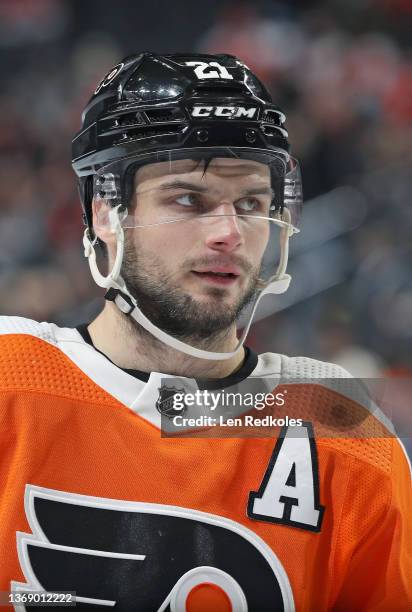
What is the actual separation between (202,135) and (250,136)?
9 cm

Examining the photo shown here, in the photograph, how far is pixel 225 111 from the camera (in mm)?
1527

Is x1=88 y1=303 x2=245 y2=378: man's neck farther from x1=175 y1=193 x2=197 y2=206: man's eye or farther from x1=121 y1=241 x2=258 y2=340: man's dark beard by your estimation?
x1=175 y1=193 x2=197 y2=206: man's eye

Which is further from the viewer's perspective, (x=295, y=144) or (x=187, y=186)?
(x=295, y=144)

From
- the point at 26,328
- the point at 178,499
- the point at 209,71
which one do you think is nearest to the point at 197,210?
the point at 209,71

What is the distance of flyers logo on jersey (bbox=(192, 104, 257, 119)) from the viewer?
1.51 m

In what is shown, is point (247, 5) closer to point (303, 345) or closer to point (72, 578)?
point (303, 345)

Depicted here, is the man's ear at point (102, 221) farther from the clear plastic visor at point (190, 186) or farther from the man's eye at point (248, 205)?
the man's eye at point (248, 205)

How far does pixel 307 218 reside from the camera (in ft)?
12.5

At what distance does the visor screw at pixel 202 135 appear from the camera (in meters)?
1.50

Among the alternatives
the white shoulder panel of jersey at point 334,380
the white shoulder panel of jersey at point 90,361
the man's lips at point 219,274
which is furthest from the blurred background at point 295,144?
the man's lips at point 219,274

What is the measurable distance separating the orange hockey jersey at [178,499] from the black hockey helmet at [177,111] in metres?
0.38

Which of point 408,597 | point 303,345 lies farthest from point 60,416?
point 303,345

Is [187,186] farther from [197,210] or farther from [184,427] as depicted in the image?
[184,427]

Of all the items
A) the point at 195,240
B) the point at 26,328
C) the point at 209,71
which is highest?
the point at 209,71
